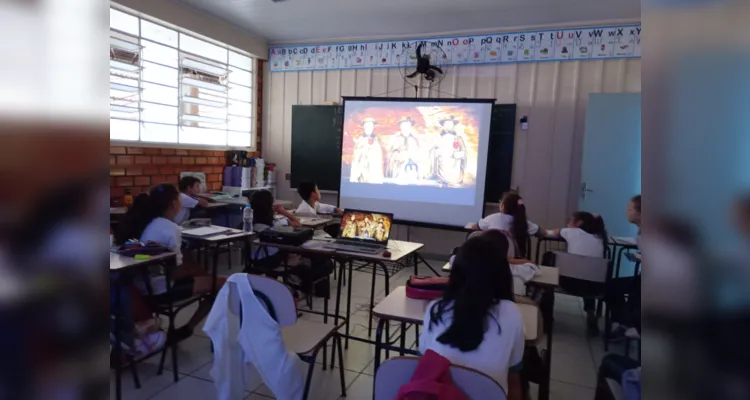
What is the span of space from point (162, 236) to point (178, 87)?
3002mm

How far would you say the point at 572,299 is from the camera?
4461 millimetres

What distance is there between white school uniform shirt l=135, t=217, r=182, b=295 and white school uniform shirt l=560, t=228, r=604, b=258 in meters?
2.99

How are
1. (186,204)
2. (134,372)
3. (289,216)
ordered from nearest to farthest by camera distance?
(134,372) → (289,216) → (186,204)

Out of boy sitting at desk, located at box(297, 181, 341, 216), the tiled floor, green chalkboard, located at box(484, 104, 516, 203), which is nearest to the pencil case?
the tiled floor

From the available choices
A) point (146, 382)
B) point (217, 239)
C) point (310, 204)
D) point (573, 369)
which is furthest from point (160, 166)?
point (573, 369)

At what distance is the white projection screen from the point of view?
199 inches

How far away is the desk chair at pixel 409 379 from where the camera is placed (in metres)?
1.36

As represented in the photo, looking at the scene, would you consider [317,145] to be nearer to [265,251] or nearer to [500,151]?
[500,151]

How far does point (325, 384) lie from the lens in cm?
263

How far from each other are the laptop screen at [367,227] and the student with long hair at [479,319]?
4.96 feet

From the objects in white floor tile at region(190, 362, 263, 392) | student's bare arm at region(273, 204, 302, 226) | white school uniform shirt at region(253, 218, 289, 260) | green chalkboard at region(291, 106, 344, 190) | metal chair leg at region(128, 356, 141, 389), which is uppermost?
green chalkboard at region(291, 106, 344, 190)

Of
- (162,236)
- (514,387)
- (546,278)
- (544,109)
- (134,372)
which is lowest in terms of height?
(134,372)

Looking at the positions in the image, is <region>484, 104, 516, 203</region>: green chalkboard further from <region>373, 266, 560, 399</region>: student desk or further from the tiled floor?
<region>373, 266, 560, 399</region>: student desk

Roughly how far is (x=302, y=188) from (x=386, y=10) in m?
2.18
